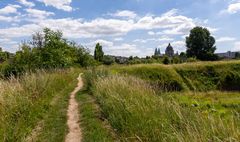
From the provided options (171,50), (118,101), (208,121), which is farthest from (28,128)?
(171,50)

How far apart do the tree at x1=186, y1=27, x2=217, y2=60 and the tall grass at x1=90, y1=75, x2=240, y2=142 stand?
3122 inches

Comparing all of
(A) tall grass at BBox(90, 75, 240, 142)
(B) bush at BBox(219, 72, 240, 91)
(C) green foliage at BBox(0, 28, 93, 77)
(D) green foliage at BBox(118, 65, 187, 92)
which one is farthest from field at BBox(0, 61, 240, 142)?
(B) bush at BBox(219, 72, 240, 91)

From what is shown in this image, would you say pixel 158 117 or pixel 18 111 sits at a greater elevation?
pixel 158 117

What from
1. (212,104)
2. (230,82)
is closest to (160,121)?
(212,104)

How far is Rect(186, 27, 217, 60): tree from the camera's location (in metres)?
87.4

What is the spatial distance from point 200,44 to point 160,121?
84378 millimetres

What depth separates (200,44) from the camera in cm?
8769

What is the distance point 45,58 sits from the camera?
30484 mm

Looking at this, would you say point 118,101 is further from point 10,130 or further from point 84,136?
point 10,130

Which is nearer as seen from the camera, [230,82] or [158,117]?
[158,117]

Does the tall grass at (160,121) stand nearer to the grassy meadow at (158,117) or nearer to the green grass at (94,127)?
the grassy meadow at (158,117)

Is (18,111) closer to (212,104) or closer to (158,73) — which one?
(212,104)

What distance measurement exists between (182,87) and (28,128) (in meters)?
39.0

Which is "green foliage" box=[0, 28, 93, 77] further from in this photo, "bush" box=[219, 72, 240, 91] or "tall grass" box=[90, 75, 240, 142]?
"bush" box=[219, 72, 240, 91]
